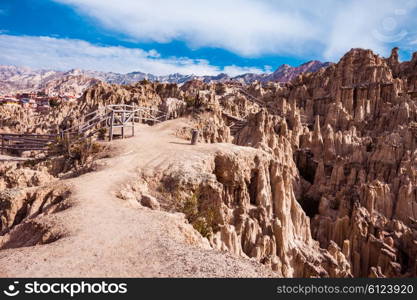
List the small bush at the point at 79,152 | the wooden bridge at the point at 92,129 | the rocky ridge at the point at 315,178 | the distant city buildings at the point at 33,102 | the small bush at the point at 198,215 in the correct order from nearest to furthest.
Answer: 1. the small bush at the point at 198,215
2. the rocky ridge at the point at 315,178
3. the small bush at the point at 79,152
4. the wooden bridge at the point at 92,129
5. the distant city buildings at the point at 33,102

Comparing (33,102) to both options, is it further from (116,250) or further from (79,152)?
(116,250)

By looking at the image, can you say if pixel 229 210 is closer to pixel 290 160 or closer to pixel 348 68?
pixel 290 160

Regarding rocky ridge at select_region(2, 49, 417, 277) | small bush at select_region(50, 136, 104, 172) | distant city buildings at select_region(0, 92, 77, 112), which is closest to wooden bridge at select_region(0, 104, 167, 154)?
small bush at select_region(50, 136, 104, 172)

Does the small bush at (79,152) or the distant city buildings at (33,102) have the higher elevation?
the distant city buildings at (33,102)

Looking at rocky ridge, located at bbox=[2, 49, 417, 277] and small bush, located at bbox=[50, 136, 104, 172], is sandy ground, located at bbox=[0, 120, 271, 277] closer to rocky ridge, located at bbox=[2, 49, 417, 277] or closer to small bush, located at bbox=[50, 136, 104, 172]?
rocky ridge, located at bbox=[2, 49, 417, 277]

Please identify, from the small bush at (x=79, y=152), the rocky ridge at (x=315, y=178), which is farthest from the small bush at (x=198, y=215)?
the small bush at (x=79, y=152)

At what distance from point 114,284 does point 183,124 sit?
21079 millimetres

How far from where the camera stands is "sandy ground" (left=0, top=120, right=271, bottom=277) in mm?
6973

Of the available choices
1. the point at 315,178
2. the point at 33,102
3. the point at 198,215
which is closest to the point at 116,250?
the point at 198,215

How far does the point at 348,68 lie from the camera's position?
60.6m

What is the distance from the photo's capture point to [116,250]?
7973mm

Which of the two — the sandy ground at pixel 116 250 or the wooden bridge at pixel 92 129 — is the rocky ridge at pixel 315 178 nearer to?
the sandy ground at pixel 116 250

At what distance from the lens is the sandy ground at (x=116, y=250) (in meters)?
6.97

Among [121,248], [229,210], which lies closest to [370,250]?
[229,210]
